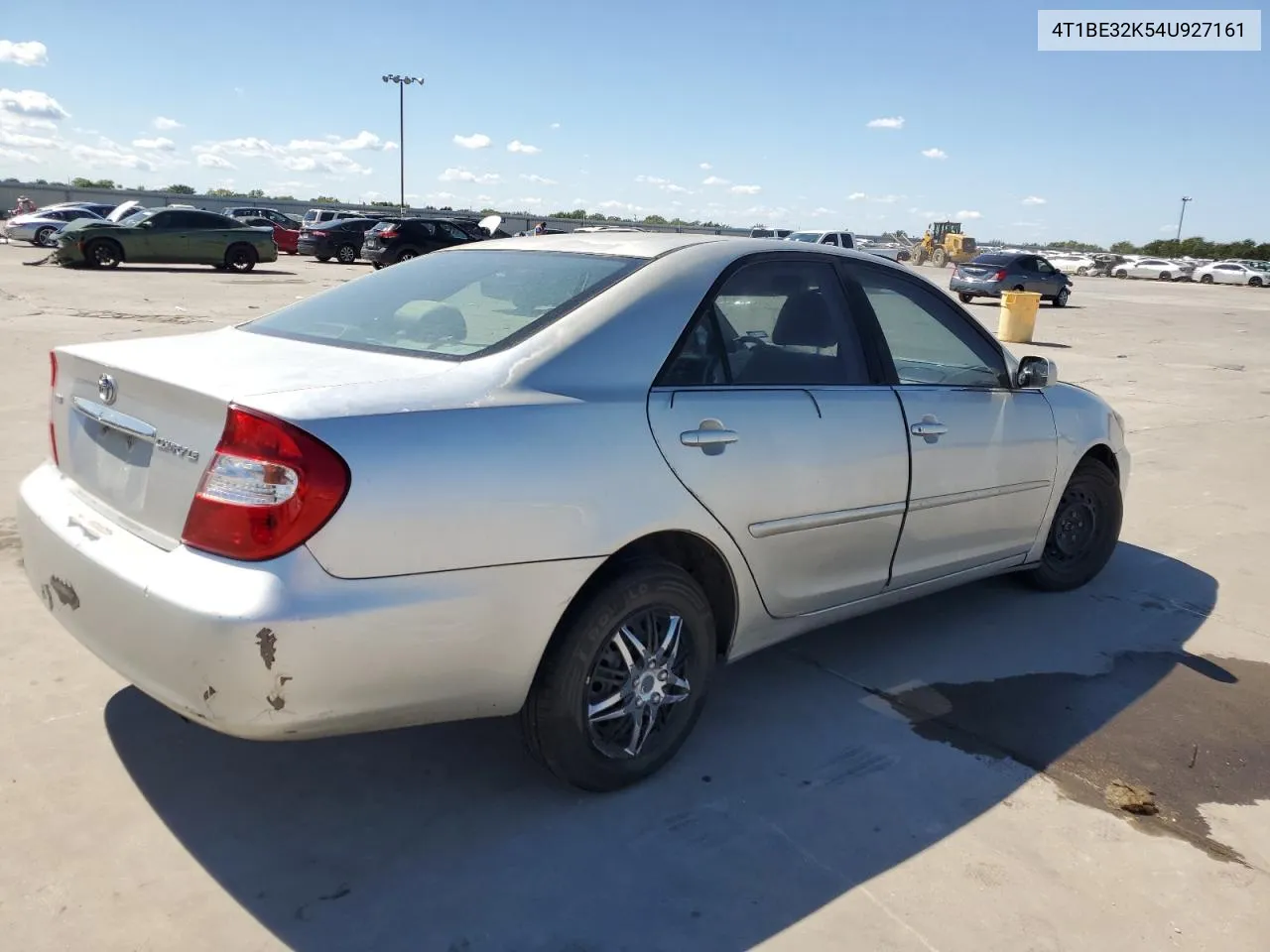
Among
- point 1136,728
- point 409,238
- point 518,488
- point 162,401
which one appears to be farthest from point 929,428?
point 409,238

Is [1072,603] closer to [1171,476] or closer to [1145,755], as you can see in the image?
[1145,755]

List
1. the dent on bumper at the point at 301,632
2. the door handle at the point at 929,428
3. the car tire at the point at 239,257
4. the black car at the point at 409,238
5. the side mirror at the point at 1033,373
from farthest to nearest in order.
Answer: the black car at the point at 409,238
the car tire at the point at 239,257
the side mirror at the point at 1033,373
the door handle at the point at 929,428
the dent on bumper at the point at 301,632

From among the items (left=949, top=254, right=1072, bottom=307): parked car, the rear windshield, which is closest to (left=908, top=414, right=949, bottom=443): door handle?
the rear windshield

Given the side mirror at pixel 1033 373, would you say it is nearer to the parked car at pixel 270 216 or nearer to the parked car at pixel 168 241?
the parked car at pixel 168 241

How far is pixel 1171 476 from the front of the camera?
7.61m

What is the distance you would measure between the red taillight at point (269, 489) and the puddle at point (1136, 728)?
88.4 inches

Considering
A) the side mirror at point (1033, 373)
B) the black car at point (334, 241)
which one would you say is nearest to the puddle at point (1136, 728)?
the side mirror at point (1033, 373)

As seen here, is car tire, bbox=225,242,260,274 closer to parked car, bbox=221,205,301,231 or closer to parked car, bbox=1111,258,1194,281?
parked car, bbox=221,205,301,231

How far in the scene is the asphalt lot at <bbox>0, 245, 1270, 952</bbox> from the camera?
2438 mm

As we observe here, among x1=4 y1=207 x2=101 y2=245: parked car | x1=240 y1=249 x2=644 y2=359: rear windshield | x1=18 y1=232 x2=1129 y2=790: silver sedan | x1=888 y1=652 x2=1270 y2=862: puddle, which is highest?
x1=4 y1=207 x2=101 y2=245: parked car

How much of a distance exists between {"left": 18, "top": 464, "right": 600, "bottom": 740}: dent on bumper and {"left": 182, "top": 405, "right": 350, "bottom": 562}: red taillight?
47 millimetres

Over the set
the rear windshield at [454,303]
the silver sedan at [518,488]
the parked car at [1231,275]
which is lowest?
the silver sedan at [518,488]

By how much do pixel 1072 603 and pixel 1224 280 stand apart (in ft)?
195

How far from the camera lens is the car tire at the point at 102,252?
2245 centimetres
